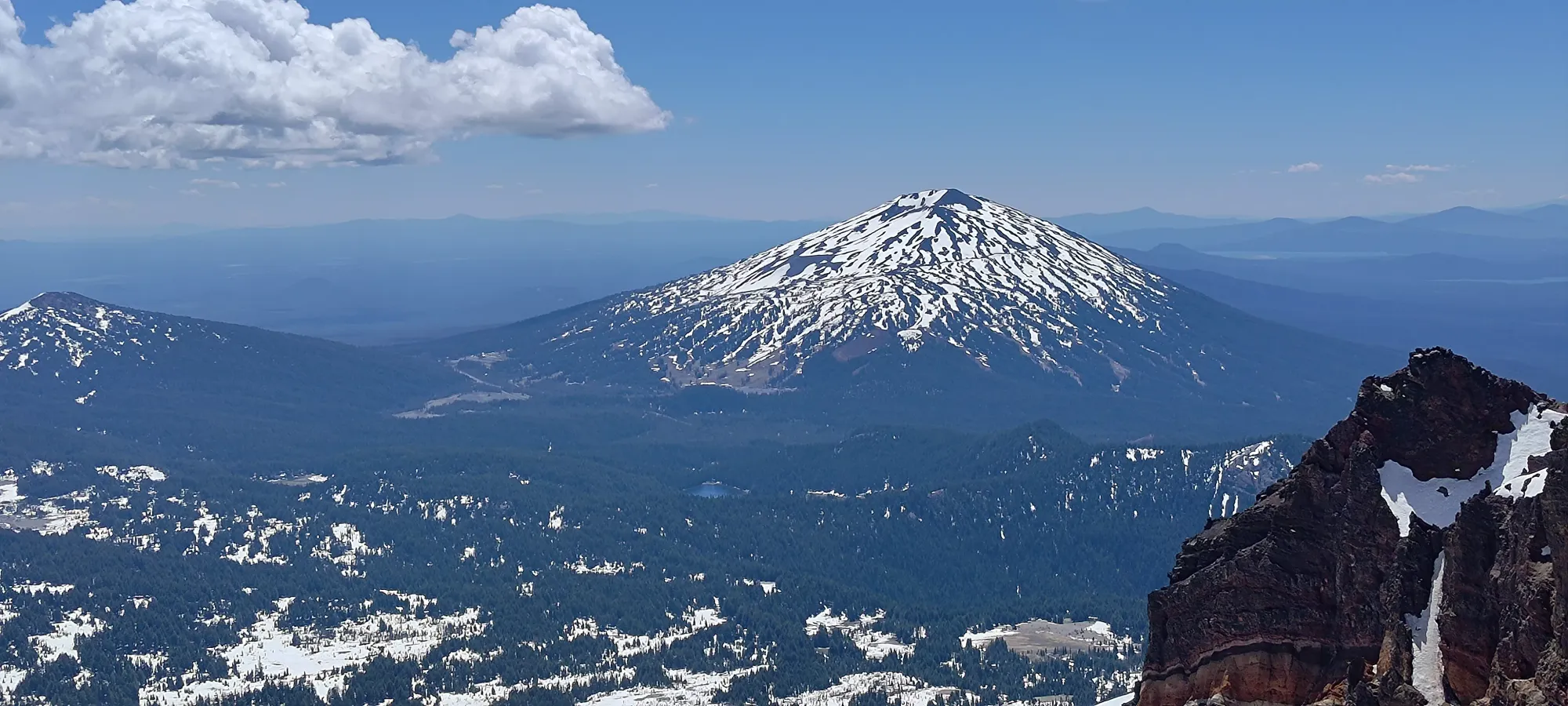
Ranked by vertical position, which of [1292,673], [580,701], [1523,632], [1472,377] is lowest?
[580,701]

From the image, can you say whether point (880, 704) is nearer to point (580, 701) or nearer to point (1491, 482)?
point (580, 701)

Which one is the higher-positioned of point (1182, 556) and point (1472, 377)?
point (1472, 377)

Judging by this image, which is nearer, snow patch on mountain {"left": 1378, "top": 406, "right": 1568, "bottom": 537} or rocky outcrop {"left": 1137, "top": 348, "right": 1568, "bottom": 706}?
rocky outcrop {"left": 1137, "top": 348, "right": 1568, "bottom": 706}

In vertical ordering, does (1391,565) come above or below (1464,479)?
below

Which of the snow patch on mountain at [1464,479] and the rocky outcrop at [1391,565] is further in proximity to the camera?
the snow patch on mountain at [1464,479]

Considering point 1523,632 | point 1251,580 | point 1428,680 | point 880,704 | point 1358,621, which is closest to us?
point 1523,632

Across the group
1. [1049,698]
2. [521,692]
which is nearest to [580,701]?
[521,692]

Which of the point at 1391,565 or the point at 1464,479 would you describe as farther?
the point at 1464,479

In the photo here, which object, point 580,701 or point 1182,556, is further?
point 580,701
